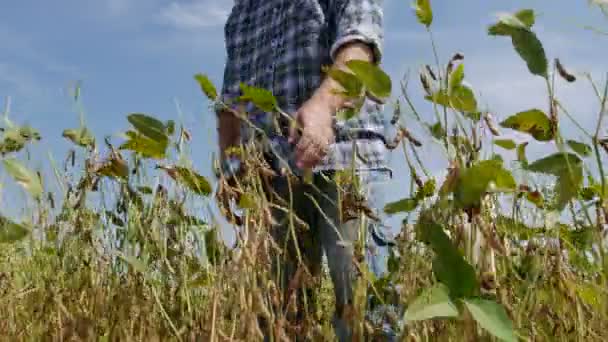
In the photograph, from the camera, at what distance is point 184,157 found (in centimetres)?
106

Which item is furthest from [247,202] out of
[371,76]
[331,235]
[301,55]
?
[301,55]

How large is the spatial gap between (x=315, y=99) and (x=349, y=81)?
1.58 feet

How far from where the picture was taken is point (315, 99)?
4.29 feet

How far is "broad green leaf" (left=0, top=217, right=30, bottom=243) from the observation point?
1168mm

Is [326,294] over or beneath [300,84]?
beneath

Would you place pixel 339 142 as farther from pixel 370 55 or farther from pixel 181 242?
pixel 181 242

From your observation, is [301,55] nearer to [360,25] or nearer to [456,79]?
[360,25]

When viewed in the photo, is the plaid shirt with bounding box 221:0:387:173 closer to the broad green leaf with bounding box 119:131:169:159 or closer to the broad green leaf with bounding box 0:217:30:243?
the broad green leaf with bounding box 119:131:169:159

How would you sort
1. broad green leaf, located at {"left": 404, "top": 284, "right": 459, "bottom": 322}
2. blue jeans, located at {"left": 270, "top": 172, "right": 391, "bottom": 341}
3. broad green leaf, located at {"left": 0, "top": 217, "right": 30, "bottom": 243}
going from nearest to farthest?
broad green leaf, located at {"left": 404, "top": 284, "right": 459, "bottom": 322} < broad green leaf, located at {"left": 0, "top": 217, "right": 30, "bottom": 243} < blue jeans, located at {"left": 270, "top": 172, "right": 391, "bottom": 341}

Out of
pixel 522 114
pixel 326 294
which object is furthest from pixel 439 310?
pixel 326 294

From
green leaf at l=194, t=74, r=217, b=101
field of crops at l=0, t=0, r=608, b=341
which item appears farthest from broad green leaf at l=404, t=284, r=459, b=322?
green leaf at l=194, t=74, r=217, b=101

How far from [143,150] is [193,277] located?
0.23 m

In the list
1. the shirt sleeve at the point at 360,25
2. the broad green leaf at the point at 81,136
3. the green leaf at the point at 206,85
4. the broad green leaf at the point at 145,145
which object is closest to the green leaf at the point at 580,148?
the green leaf at the point at 206,85

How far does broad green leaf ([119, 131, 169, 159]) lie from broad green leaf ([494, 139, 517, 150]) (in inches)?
18.9
